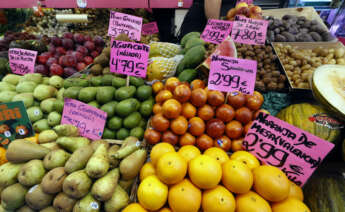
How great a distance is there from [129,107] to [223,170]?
93 cm

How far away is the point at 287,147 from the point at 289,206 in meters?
0.35

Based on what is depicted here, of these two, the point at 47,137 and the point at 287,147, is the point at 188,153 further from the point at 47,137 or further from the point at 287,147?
the point at 47,137

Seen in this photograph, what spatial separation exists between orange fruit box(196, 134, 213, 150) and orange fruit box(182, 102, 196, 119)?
7.5 inches


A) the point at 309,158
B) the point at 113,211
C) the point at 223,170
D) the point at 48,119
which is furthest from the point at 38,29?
the point at 309,158

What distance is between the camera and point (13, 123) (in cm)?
146

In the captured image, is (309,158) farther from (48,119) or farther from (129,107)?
(48,119)

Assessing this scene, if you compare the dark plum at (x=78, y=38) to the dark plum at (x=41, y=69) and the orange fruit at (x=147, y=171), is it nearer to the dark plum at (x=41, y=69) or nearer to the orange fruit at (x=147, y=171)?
the dark plum at (x=41, y=69)

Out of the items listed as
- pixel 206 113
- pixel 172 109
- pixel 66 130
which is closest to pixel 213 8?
pixel 206 113

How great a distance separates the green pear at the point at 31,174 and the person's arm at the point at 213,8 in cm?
310

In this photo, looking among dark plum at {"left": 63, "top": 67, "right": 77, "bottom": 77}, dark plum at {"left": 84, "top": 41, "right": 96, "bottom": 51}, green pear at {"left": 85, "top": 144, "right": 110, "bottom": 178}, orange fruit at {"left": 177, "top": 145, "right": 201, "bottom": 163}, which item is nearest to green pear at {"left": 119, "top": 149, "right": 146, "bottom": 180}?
green pear at {"left": 85, "top": 144, "right": 110, "bottom": 178}

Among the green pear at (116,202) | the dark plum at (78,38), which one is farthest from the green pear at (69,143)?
the dark plum at (78,38)

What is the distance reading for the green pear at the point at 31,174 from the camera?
109cm

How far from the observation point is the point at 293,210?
0.89 m

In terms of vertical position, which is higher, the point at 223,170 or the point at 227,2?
the point at 227,2
